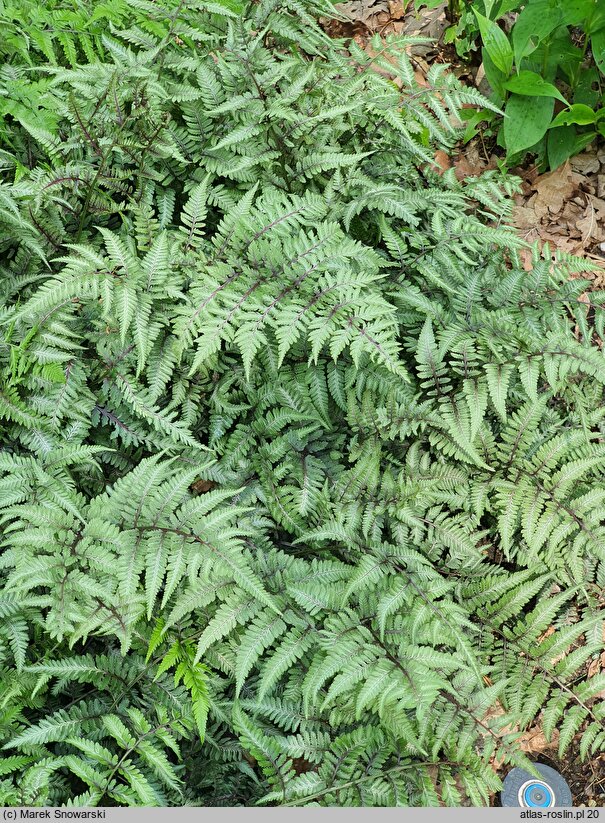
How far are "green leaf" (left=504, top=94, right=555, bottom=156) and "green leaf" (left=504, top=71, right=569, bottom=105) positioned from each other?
106mm

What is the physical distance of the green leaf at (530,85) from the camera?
396 cm

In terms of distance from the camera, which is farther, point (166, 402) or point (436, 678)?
point (166, 402)

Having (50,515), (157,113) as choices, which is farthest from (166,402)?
(157,113)

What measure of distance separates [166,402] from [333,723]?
6.00 feet

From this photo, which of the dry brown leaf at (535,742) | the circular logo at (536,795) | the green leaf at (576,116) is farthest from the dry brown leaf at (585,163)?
the circular logo at (536,795)

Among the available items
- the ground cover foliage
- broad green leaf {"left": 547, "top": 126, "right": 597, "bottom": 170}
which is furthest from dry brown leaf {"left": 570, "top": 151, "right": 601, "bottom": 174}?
the ground cover foliage

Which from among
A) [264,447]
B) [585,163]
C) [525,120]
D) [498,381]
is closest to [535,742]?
[498,381]

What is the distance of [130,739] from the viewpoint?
295 centimetres

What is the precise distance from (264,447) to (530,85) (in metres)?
2.81

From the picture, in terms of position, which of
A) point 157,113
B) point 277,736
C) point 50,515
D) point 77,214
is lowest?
point 277,736

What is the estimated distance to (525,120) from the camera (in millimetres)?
4234

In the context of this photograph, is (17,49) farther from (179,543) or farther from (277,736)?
(277,736)

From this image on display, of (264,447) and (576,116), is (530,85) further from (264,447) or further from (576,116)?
(264,447)

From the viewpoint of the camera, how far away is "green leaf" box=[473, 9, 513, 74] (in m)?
4.05
